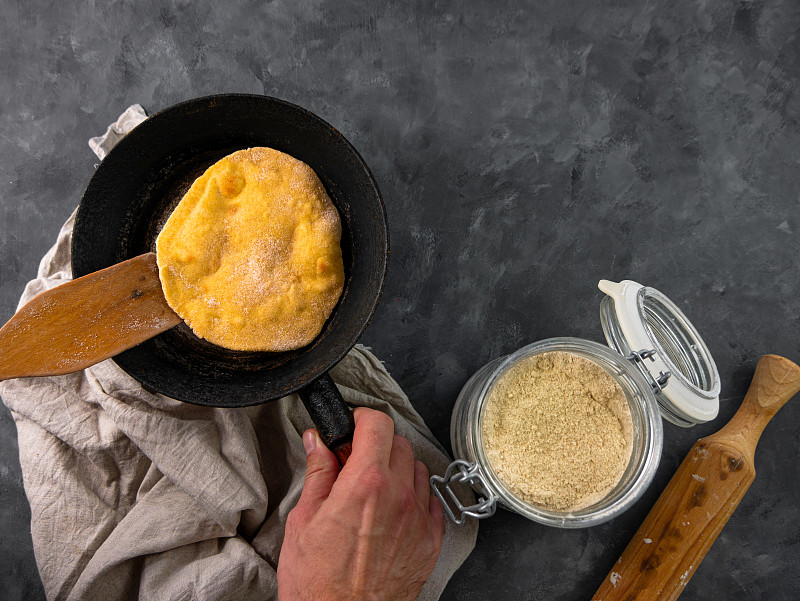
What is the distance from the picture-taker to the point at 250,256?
1.07 metres

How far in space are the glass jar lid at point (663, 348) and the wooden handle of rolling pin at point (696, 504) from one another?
0.22m

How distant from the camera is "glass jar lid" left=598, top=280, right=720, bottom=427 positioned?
1116mm

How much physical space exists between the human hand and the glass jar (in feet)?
A: 0.37

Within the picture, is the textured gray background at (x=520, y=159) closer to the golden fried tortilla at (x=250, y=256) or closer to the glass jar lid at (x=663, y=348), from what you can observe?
the glass jar lid at (x=663, y=348)

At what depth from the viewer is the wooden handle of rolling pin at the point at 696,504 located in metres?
1.31

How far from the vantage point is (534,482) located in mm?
1137

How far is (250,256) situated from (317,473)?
0.47 metres

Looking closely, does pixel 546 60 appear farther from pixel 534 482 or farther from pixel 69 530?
pixel 69 530

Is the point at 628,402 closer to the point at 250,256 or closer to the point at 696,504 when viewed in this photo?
the point at 696,504

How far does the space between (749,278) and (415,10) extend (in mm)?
1223

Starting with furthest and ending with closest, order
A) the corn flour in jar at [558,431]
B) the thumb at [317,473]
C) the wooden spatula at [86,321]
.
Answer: the corn flour in jar at [558,431], the thumb at [317,473], the wooden spatula at [86,321]

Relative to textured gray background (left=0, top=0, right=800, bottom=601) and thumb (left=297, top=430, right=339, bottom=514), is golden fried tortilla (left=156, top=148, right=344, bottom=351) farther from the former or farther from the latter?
textured gray background (left=0, top=0, right=800, bottom=601)

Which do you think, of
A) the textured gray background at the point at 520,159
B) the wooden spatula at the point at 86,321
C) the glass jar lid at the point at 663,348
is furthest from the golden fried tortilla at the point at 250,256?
the glass jar lid at the point at 663,348

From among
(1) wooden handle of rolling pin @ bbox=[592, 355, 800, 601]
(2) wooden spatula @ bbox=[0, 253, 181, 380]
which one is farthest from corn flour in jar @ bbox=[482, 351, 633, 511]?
(2) wooden spatula @ bbox=[0, 253, 181, 380]
